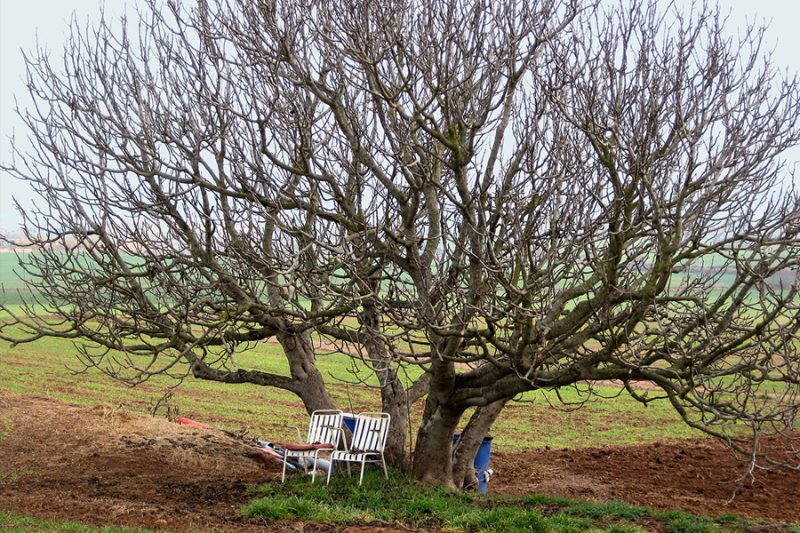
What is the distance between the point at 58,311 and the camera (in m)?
9.81

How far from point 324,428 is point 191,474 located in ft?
6.72

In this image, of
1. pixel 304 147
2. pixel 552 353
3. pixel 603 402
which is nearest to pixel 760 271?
pixel 552 353

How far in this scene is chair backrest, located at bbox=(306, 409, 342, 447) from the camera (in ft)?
35.6

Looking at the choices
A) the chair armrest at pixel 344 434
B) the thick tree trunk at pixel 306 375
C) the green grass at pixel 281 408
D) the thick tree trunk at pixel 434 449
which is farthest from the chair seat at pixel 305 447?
the green grass at pixel 281 408

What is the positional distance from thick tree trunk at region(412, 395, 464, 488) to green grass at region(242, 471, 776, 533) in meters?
0.27

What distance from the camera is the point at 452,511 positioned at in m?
8.86

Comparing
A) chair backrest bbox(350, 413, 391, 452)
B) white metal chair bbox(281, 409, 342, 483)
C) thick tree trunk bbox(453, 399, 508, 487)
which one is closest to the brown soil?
white metal chair bbox(281, 409, 342, 483)

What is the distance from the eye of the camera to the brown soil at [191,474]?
8.95 metres

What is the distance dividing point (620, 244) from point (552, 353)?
148 centimetres

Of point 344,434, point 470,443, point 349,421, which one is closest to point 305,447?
point 344,434

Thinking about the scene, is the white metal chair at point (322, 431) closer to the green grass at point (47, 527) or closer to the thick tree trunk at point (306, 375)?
the thick tree trunk at point (306, 375)

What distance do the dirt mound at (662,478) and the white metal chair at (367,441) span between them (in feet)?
6.51

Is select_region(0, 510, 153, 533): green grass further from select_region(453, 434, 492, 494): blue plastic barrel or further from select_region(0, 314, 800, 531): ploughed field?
select_region(453, 434, 492, 494): blue plastic barrel

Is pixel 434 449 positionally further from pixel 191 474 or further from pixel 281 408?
pixel 281 408
